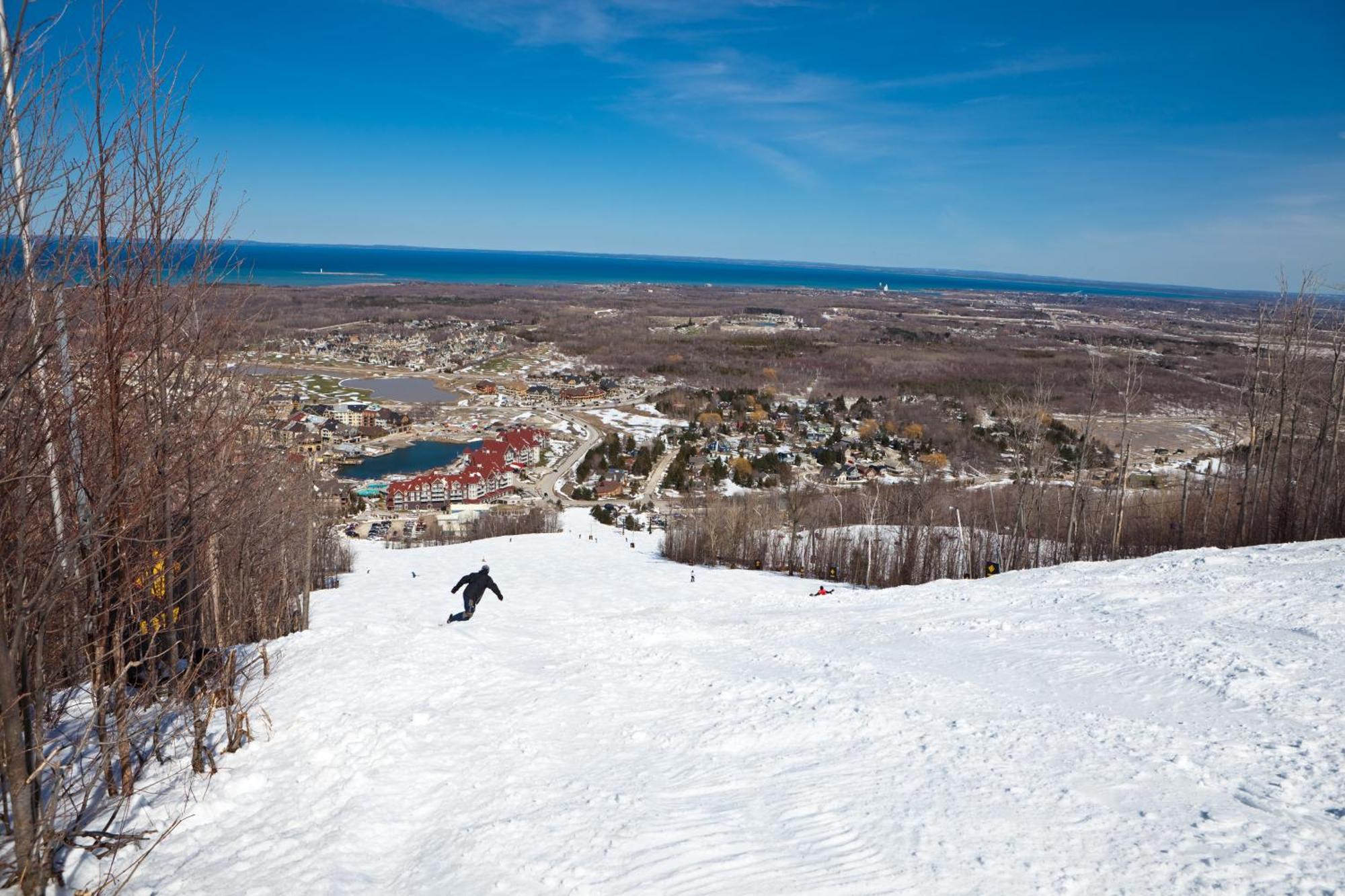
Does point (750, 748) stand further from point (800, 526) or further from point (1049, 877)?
point (800, 526)

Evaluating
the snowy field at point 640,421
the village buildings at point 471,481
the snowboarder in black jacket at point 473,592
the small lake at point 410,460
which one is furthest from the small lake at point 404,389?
the snowboarder in black jacket at point 473,592

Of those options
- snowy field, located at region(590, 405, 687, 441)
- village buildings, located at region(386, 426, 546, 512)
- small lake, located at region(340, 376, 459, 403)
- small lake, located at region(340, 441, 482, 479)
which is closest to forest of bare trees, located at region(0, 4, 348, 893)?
village buildings, located at region(386, 426, 546, 512)

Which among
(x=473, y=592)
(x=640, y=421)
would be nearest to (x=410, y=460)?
(x=640, y=421)

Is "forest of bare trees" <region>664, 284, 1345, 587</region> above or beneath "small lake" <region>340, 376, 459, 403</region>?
above

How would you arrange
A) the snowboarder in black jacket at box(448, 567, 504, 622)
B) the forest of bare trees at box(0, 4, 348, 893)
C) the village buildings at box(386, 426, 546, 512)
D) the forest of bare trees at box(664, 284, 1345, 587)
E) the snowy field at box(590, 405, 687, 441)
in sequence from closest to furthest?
the forest of bare trees at box(0, 4, 348, 893) < the snowboarder in black jacket at box(448, 567, 504, 622) < the forest of bare trees at box(664, 284, 1345, 587) < the village buildings at box(386, 426, 546, 512) < the snowy field at box(590, 405, 687, 441)

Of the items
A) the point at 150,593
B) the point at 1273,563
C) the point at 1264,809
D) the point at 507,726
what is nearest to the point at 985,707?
the point at 1264,809

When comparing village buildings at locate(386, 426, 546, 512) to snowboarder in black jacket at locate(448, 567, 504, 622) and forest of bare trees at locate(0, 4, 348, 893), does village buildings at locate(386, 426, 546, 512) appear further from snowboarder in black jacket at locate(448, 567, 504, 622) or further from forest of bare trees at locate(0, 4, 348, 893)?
forest of bare trees at locate(0, 4, 348, 893)
